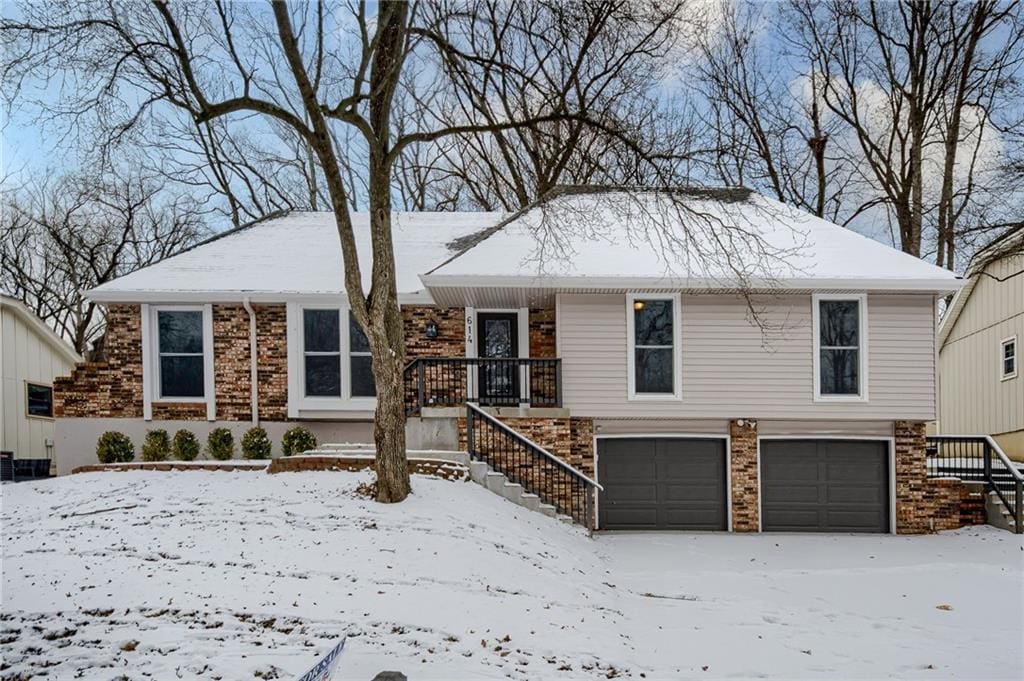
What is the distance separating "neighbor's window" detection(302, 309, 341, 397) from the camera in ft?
41.2

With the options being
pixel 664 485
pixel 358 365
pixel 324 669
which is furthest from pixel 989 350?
pixel 324 669

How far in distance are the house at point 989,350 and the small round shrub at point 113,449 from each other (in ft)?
66.5

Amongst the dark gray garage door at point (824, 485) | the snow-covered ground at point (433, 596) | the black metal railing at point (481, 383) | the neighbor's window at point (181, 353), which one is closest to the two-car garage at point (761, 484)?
the dark gray garage door at point (824, 485)

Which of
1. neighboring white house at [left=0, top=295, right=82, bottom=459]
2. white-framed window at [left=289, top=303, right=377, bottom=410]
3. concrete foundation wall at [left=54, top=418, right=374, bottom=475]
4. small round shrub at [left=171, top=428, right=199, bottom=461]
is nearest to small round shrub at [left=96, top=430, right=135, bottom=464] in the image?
concrete foundation wall at [left=54, top=418, right=374, bottom=475]

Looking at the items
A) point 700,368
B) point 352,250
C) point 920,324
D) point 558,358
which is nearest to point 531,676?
point 352,250

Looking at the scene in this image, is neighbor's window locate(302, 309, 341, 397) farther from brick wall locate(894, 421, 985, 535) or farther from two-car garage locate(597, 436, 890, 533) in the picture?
brick wall locate(894, 421, 985, 535)

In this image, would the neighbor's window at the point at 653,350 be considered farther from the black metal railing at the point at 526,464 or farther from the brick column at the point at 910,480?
the brick column at the point at 910,480

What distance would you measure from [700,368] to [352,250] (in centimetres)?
657

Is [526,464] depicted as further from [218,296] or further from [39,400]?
[39,400]

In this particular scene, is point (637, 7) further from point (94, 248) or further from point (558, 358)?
point (94, 248)

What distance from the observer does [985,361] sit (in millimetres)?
16844

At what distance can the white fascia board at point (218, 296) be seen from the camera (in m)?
12.0

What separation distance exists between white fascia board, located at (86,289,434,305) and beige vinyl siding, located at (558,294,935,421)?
332 centimetres

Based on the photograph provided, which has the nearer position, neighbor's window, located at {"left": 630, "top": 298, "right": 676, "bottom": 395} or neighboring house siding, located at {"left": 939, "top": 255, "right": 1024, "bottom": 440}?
neighbor's window, located at {"left": 630, "top": 298, "right": 676, "bottom": 395}
